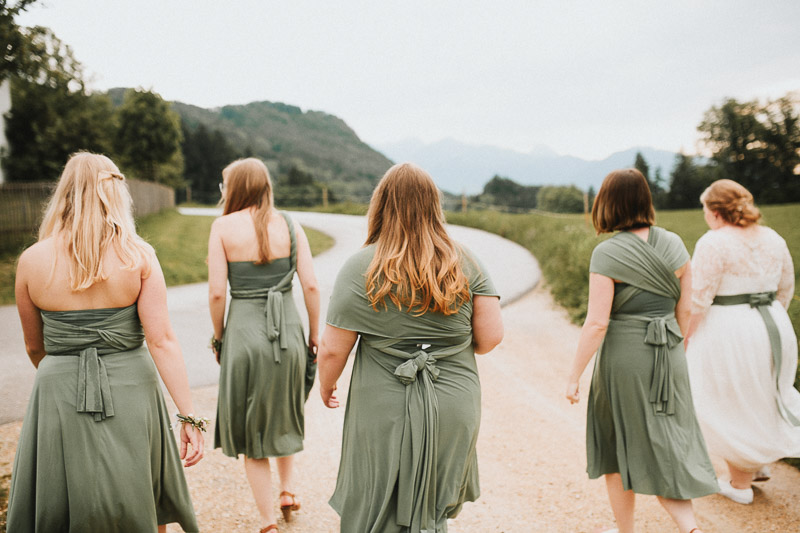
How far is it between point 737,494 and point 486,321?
112 inches

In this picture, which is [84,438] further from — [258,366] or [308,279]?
[308,279]

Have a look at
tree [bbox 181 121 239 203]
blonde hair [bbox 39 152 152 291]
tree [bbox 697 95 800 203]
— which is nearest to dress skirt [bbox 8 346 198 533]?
blonde hair [bbox 39 152 152 291]

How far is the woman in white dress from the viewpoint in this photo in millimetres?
3783

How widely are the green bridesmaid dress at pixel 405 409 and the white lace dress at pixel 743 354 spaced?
90.0 inches

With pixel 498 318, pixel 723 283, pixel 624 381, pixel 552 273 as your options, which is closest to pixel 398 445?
pixel 498 318

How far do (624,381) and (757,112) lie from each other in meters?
28.0

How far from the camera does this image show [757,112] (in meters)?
25.5

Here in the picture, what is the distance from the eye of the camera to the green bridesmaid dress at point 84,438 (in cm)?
232

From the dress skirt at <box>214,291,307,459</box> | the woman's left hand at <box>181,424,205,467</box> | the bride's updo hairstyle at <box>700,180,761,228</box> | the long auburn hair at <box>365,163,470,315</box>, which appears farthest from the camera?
the bride's updo hairstyle at <box>700,180,761,228</box>

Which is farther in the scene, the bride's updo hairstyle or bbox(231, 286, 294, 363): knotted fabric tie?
the bride's updo hairstyle

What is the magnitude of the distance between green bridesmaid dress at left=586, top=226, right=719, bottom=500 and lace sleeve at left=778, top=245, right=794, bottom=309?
4.46 ft

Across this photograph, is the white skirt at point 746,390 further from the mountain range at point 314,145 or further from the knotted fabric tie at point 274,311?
the mountain range at point 314,145

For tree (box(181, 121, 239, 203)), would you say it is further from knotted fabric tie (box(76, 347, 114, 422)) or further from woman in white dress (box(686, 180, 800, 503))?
knotted fabric tie (box(76, 347, 114, 422))

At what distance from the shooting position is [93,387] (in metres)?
2.32
